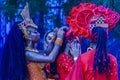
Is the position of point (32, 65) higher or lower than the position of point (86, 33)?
lower

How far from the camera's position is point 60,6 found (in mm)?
7824

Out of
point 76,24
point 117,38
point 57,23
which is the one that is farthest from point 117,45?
point 76,24

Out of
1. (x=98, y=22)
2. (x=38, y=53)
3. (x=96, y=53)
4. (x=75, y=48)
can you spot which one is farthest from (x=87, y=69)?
(x=38, y=53)

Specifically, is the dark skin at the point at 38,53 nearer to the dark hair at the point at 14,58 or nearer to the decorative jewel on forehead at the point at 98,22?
the dark hair at the point at 14,58

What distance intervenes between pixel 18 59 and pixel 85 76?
1.00m

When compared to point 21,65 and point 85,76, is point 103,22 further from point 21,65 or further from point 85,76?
point 21,65

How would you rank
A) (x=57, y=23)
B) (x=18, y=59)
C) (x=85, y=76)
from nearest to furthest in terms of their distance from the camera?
(x=85, y=76) < (x=18, y=59) < (x=57, y=23)

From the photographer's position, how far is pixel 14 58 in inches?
220

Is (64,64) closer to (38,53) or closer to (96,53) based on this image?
(38,53)

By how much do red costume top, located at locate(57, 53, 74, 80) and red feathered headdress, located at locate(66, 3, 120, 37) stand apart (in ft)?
1.80

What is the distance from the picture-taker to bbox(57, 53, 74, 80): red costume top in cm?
575

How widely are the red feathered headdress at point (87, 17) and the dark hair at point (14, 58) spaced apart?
672 millimetres

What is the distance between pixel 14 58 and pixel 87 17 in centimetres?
103

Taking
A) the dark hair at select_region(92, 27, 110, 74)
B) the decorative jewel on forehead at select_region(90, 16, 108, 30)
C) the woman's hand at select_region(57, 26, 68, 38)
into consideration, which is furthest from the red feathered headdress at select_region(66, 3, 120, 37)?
the woman's hand at select_region(57, 26, 68, 38)
